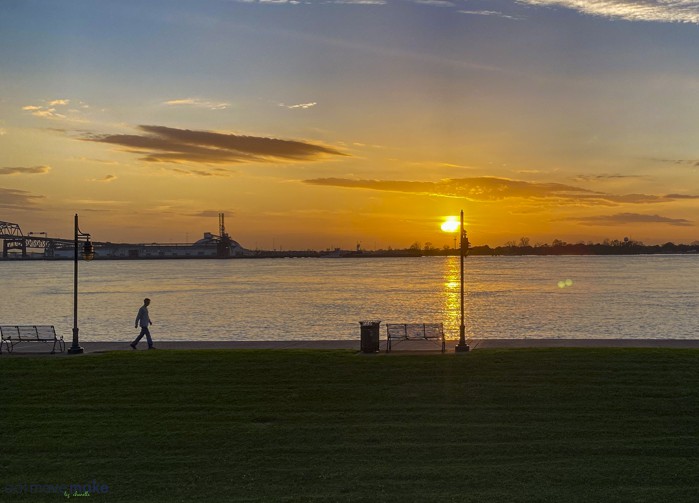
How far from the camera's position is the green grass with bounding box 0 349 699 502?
12.8 metres

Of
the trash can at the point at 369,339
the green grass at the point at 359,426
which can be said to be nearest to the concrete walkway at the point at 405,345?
the trash can at the point at 369,339

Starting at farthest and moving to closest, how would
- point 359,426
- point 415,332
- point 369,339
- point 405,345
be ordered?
point 415,332 < point 405,345 < point 369,339 < point 359,426

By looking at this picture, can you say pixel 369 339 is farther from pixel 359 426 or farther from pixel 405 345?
pixel 359 426

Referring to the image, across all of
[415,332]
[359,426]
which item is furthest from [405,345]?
[359,426]

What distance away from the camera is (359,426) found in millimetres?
16297

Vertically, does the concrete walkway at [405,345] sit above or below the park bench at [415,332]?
below

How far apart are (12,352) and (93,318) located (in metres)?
39.9

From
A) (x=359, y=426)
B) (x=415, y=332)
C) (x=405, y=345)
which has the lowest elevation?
(x=359, y=426)

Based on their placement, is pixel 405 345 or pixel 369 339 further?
pixel 405 345

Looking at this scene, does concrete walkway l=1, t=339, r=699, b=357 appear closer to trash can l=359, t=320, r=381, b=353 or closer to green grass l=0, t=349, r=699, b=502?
trash can l=359, t=320, r=381, b=353

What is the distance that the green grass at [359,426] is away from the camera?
42.1 feet

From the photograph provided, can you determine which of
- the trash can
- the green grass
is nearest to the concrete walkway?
the trash can

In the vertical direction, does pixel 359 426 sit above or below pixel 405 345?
below

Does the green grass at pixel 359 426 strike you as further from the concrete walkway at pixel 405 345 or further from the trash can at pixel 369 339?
the concrete walkway at pixel 405 345
